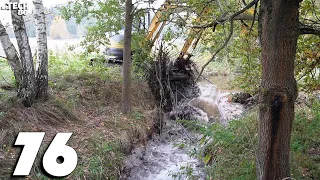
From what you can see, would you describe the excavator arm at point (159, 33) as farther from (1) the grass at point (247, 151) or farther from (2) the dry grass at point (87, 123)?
(1) the grass at point (247, 151)

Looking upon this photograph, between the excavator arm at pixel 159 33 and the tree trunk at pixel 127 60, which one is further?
the excavator arm at pixel 159 33

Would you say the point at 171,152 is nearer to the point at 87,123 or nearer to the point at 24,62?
the point at 87,123

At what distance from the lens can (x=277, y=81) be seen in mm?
2383

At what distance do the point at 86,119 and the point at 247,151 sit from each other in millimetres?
2907

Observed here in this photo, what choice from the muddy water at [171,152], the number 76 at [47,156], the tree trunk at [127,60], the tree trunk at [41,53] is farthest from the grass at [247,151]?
the tree trunk at [41,53]

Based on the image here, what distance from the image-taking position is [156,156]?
18.1 ft

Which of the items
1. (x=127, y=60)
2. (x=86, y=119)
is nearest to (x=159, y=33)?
(x=127, y=60)

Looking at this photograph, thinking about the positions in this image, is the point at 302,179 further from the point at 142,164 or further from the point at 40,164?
the point at 40,164

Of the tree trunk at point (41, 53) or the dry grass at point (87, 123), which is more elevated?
the tree trunk at point (41, 53)

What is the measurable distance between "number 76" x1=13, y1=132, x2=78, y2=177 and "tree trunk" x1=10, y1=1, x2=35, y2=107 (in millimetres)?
764

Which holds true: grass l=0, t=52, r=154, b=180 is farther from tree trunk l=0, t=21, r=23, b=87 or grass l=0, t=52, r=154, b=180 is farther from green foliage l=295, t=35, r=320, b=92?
green foliage l=295, t=35, r=320, b=92

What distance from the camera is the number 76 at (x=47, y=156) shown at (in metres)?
3.54

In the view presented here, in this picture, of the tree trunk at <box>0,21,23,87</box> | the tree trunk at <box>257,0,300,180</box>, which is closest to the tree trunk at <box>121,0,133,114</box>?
the tree trunk at <box>0,21,23,87</box>

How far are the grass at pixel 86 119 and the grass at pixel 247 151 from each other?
141 centimetres
